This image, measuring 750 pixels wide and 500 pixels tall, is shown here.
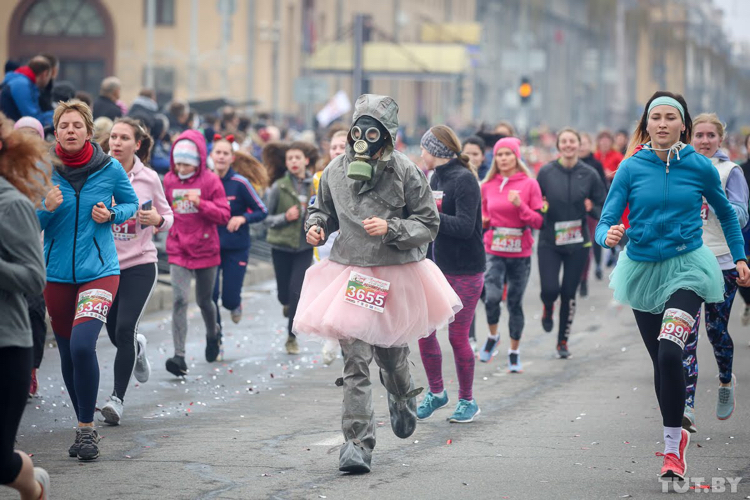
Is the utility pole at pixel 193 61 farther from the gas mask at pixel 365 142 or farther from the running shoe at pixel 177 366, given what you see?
the gas mask at pixel 365 142

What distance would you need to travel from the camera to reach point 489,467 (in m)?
7.15

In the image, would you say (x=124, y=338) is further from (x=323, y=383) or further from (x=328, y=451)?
(x=323, y=383)

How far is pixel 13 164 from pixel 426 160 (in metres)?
4.07

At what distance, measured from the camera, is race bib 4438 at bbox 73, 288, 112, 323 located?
292 inches

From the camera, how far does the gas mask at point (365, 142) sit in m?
6.91

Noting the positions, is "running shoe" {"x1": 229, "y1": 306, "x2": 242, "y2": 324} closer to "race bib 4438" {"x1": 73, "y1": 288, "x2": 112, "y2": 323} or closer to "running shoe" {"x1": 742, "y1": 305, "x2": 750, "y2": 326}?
"running shoe" {"x1": 742, "y1": 305, "x2": 750, "y2": 326}

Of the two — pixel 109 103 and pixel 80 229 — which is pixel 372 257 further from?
pixel 109 103

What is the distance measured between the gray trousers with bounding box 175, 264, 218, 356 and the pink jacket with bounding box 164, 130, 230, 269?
2.9 inches

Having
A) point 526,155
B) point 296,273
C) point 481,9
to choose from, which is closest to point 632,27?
point 481,9

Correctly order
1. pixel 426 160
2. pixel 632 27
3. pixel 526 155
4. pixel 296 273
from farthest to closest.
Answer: pixel 632 27
pixel 526 155
pixel 296 273
pixel 426 160

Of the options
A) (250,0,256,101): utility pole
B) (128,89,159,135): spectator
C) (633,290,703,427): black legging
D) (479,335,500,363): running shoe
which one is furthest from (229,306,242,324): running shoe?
(250,0,256,101): utility pole

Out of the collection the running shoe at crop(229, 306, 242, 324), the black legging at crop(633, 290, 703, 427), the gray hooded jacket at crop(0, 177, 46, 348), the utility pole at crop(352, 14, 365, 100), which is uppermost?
the utility pole at crop(352, 14, 365, 100)

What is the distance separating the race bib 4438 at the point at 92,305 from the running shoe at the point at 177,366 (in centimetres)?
297

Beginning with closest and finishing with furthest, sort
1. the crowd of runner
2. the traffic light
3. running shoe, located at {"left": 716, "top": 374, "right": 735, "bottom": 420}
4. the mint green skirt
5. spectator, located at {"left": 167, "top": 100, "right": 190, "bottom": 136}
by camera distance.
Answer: the crowd of runner, the mint green skirt, running shoe, located at {"left": 716, "top": 374, "right": 735, "bottom": 420}, spectator, located at {"left": 167, "top": 100, "right": 190, "bottom": 136}, the traffic light
